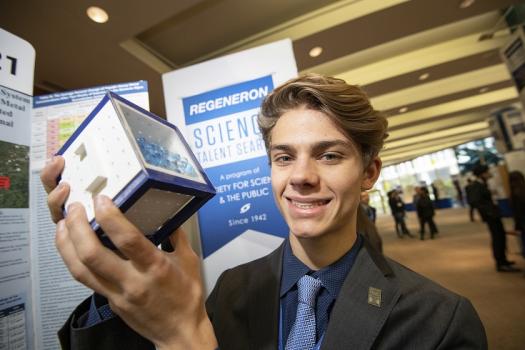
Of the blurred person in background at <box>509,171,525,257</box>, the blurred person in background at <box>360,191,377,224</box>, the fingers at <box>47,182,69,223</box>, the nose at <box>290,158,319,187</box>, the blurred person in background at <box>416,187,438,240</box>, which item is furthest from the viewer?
the blurred person in background at <box>416,187,438,240</box>

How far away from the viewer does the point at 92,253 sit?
0.49 meters

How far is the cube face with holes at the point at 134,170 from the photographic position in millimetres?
544

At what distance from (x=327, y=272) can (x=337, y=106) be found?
62cm

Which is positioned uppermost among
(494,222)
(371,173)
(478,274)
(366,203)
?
(371,173)

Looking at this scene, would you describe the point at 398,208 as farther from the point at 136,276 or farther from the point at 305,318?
the point at 136,276

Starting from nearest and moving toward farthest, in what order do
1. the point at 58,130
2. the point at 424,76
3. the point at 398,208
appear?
the point at 58,130, the point at 424,76, the point at 398,208

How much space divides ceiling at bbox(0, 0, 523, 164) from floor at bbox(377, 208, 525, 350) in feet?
12.0

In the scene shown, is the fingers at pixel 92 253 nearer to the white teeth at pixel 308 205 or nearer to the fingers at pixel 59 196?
the fingers at pixel 59 196

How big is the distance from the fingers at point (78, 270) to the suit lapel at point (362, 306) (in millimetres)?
668

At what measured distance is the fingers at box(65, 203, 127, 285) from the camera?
1.63 feet

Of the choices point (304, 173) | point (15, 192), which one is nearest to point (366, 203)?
point (304, 173)

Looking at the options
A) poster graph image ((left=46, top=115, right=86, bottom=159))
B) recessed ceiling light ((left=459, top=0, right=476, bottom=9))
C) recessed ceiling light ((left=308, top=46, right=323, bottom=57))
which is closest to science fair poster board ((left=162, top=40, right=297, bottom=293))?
poster graph image ((left=46, top=115, right=86, bottom=159))

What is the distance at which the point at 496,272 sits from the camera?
4730 millimetres

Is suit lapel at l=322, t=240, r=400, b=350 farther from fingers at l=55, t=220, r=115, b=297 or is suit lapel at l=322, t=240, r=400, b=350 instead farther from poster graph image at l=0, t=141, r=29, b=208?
poster graph image at l=0, t=141, r=29, b=208
